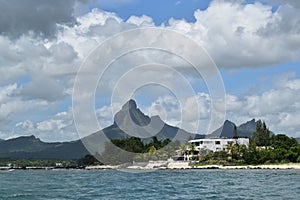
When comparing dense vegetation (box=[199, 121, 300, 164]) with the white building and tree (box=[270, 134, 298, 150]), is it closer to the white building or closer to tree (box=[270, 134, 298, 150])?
tree (box=[270, 134, 298, 150])

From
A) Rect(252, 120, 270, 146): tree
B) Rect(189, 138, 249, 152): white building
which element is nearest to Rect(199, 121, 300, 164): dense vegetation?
Rect(252, 120, 270, 146): tree

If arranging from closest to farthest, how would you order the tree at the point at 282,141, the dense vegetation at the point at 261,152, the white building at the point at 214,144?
the dense vegetation at the point at 261,152 < the tree at the point at 282,141 < the white building at the point at 214,144

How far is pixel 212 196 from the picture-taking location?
150 feet

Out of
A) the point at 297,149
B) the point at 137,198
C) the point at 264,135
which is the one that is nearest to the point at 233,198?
the point at 137,198

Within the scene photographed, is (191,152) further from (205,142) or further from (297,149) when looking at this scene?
(297,149)

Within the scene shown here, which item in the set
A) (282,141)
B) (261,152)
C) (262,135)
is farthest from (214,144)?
(261,152)

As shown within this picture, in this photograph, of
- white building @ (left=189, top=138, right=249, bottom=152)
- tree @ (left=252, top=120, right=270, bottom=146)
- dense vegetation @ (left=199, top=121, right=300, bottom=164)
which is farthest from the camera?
white building @ (left=189, top=138, right=249, bottom=152)

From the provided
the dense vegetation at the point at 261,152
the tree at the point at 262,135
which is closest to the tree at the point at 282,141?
the dense vegetation at the point at 261,152

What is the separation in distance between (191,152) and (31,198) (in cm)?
13151

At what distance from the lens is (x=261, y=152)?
147125mm

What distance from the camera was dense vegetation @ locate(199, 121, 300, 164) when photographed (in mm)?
141250

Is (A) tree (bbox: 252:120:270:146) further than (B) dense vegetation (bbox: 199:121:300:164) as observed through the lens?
Yes

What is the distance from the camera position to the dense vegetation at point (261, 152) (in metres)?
141

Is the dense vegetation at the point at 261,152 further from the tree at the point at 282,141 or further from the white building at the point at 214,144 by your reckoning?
the white building at the point at 214,144
